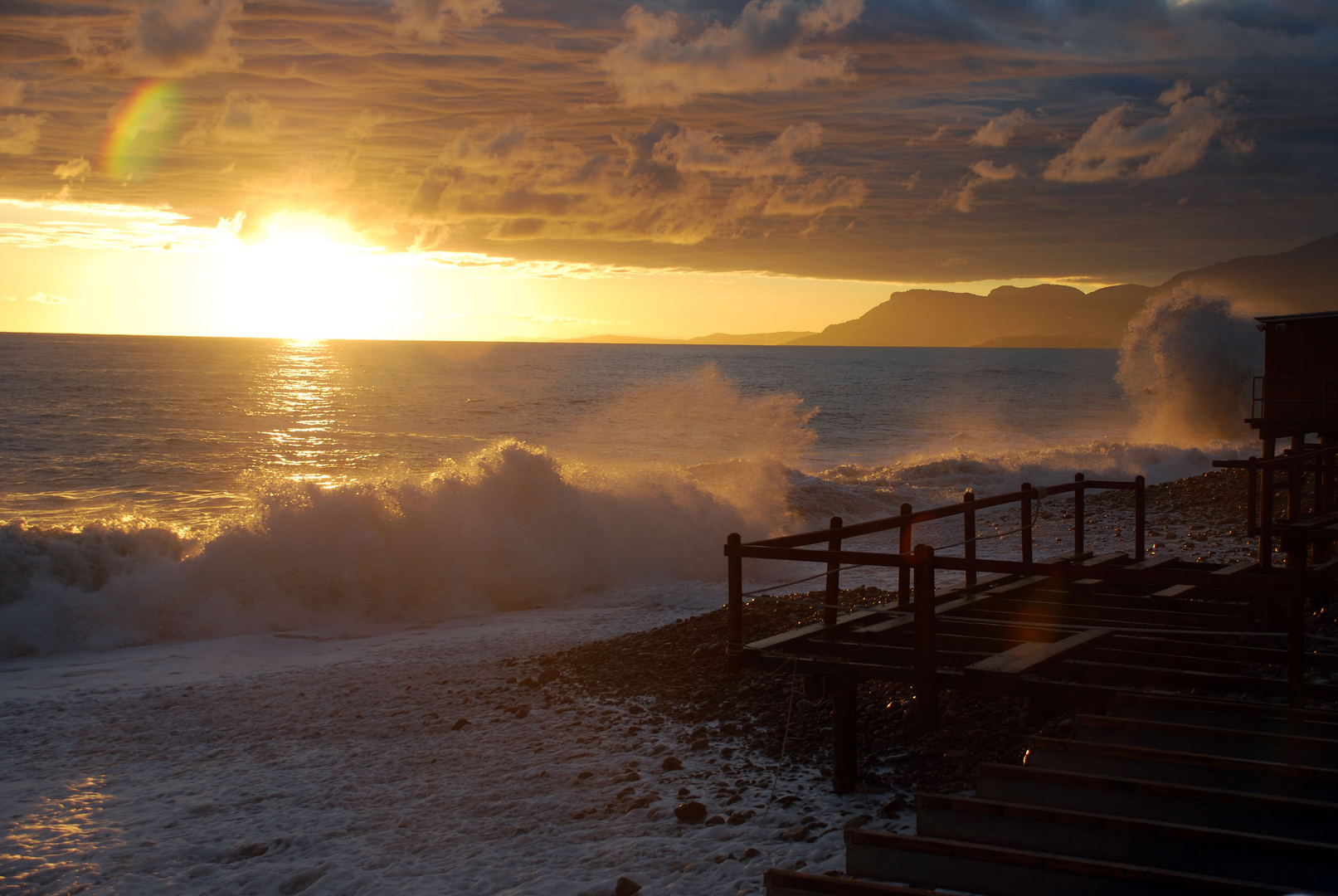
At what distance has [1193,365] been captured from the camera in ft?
162

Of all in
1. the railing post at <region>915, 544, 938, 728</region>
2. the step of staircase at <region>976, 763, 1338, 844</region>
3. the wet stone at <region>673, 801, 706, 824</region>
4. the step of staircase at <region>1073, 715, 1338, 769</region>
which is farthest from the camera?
the wet stone at <region>673, 801, 706, 824</region>

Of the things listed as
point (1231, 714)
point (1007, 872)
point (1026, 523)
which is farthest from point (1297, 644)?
point (1026, 523)

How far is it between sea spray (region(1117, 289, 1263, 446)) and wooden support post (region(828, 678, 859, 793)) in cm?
4514

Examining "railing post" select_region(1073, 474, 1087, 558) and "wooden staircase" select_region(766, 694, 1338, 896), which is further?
"railing post" select_region(1073, 474, 1087, 558)

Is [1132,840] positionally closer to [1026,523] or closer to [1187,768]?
[1187,768]

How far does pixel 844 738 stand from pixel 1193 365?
5068cm

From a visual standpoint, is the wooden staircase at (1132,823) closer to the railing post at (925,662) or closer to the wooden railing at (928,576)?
the wooden railing at (928,576)

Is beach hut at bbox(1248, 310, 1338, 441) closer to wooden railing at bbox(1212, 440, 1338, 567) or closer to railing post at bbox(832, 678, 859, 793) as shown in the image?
wooden railing at bbox(1212, 440, 1338, 567)

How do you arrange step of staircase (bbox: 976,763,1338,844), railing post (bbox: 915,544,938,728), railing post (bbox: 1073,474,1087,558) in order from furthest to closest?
railing post (bbox: 1073,474,1087,558) → railing post (bbox: 915,544,938,728) → step of staircase (bbox: 976,763,1338,844)

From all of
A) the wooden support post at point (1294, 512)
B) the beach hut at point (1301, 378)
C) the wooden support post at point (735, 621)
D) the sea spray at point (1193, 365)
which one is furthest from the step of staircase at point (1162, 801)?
the sea spray at point (1193, 365)

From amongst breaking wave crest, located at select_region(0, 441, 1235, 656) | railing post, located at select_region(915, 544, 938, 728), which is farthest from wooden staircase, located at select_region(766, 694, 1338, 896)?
breaking wave crest, located at select_region(0, 441, 1235, 656)

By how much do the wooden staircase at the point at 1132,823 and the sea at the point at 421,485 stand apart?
12185 millimetres

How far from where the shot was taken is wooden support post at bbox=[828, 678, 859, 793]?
6992 millimetres

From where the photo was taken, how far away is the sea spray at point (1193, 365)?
156ft
